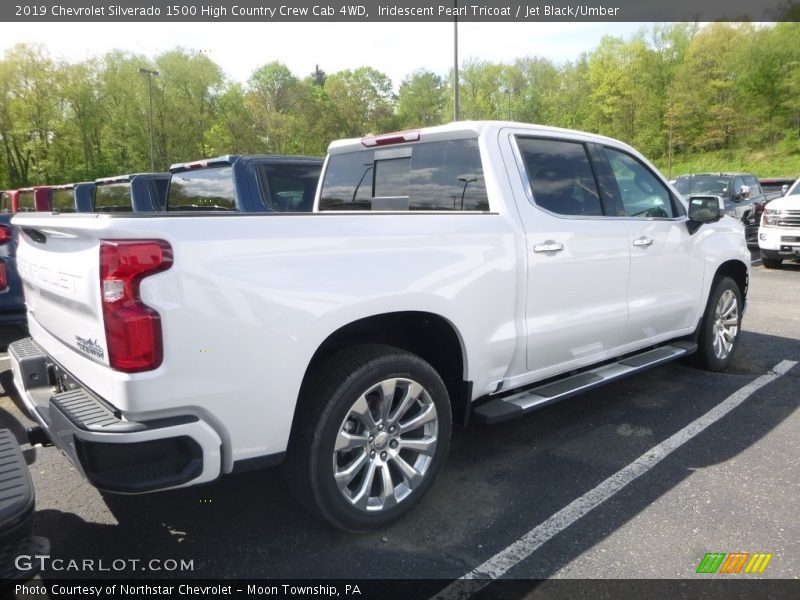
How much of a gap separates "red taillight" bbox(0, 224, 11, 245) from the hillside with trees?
42347 millimetres

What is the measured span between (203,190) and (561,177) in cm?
364

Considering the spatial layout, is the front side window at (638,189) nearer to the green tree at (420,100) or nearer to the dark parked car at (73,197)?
the dark parked car at (73,197)

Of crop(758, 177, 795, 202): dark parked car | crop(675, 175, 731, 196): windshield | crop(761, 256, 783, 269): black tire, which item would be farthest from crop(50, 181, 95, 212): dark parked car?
crop(758, 177, 795, 202): dark parked car

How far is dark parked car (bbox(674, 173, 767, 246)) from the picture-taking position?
13.4 metres

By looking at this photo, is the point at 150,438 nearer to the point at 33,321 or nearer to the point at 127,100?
the point at 33,321

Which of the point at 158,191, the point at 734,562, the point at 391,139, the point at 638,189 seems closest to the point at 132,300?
the point at 391,139

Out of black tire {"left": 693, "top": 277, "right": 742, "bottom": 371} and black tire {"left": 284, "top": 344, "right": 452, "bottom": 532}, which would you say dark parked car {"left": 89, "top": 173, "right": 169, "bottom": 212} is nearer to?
black tire {"left": 284, "top": 344, "right": 452, "bottom": 532}

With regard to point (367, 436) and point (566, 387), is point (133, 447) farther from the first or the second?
point (566, 387)

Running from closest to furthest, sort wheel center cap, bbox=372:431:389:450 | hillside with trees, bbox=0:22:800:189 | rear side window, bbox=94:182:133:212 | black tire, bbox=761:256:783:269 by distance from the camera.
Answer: wheel center cap, bbox=372:431:389:450 < rear side window, bbox=94:182:133:212 < black tire, bbox=761:256:783:269 < hillside with trees, bbox=0:22:800:189

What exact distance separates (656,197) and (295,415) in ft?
10.6

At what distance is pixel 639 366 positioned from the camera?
13.5 feet

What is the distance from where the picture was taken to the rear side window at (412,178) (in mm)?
3543

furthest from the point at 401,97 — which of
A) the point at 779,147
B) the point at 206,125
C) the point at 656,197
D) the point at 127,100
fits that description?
the point at 656,197

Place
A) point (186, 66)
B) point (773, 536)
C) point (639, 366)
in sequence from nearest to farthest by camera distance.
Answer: point (773, 536), point (639, 366), point (186, 66)
